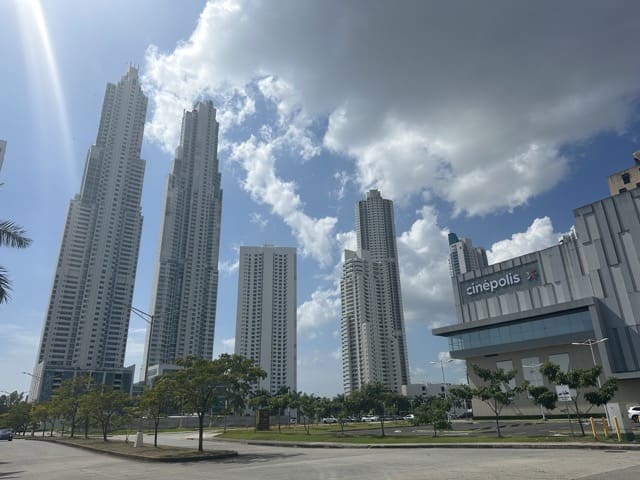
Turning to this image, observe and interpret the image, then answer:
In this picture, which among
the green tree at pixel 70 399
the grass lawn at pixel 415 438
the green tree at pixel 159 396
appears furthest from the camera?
the green tree at pixel 70 399

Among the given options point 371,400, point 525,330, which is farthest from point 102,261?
point 525,330

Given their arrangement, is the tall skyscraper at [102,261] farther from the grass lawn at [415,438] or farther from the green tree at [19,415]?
the grass lawn at [415,438]

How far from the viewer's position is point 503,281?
64.9 meters

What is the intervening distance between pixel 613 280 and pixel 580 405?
1626cm

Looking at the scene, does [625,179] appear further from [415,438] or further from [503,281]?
[415,438]

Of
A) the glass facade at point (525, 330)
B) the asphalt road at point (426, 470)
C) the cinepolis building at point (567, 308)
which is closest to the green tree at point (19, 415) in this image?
the asphalt road at point (426, 470)

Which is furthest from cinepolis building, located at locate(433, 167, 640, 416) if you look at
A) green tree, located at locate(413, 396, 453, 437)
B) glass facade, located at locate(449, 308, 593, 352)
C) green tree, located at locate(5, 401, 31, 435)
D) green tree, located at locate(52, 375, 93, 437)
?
green tree, located at locate(5, 401, 31, 435)

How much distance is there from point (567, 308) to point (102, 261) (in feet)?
542

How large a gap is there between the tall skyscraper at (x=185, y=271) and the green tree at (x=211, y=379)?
156 meters

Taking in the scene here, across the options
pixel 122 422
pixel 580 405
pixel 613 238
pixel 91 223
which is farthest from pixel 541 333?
pixel 91 223

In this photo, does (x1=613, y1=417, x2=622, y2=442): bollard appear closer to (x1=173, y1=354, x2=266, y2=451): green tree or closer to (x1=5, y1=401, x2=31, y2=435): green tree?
(x1=173, y1=354, x2=266, y2=451): green tree

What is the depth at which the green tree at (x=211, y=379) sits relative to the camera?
26250mm

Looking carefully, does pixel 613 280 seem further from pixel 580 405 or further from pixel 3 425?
pixel 3 425

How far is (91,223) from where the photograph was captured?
170 m
